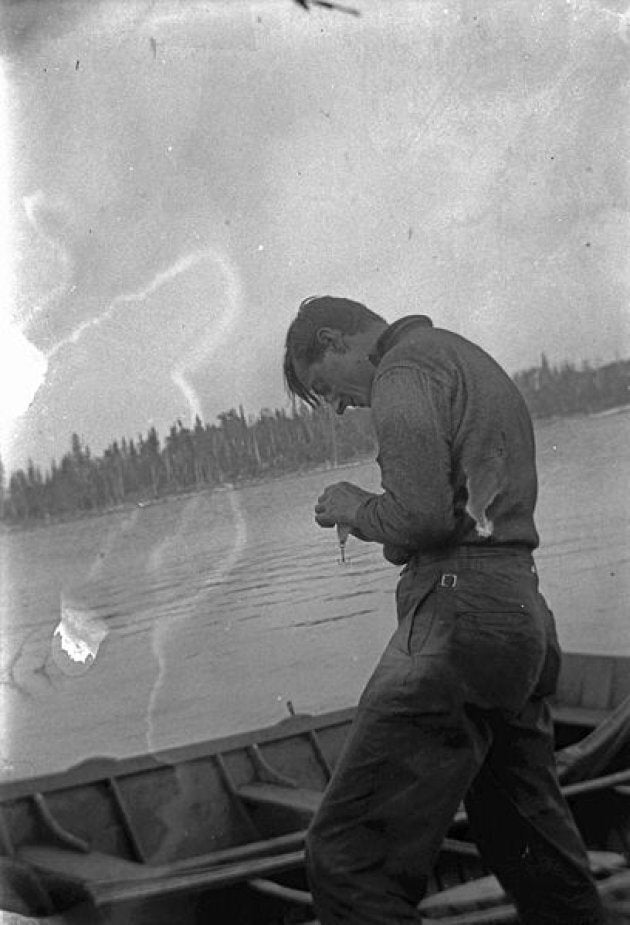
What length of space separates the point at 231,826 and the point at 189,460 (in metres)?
1.10

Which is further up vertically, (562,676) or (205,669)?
(205,669)

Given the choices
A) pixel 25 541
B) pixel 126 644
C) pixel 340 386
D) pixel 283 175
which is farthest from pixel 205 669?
pixel 283 175

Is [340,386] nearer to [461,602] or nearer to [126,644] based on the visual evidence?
[461,602]

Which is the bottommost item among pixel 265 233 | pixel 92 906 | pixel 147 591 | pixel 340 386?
pixel 92 906

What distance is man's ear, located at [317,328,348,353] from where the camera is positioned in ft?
8.79

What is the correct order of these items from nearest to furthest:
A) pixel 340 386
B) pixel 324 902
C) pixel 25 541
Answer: pixel 324 902 → pixel 340 386 → pixel 25 541

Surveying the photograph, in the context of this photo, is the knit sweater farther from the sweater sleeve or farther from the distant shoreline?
the distant shoreline

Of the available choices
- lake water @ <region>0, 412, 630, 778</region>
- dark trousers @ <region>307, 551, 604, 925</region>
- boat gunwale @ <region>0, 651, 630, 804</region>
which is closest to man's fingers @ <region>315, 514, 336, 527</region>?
dark trousers @ <region>307, 551, 604, 925</region>

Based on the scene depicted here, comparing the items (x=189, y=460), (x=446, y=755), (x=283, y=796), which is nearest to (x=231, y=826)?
(x=283, y=796)

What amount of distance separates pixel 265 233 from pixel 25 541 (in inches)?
39.7

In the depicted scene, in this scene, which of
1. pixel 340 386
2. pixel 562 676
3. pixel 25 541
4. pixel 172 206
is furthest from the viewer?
pixel 562 676

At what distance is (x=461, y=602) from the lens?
2.44 m

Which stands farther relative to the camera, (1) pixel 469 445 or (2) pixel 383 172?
(2) pixel 383 172

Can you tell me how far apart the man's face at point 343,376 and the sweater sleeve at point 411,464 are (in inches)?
7.7
